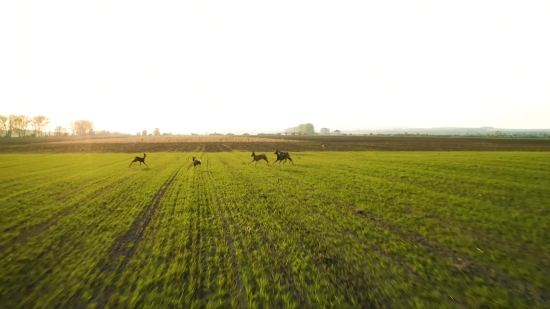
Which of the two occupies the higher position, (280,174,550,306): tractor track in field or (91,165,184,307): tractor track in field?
(91,165,184,307): tractor track in field

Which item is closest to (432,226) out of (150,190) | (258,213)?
(258,213)

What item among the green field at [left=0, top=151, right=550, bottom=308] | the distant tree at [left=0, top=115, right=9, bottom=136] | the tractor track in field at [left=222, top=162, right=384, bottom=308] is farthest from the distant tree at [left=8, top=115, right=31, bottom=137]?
the tractor track in field at [left=222, top=162, right=384, bottom=308]

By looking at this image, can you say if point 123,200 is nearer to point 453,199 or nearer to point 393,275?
point 393,275

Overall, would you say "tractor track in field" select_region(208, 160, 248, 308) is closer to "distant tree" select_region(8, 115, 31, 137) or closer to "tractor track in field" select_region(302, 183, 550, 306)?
"tractor track in field" select_region(302, 183, 550, 306)

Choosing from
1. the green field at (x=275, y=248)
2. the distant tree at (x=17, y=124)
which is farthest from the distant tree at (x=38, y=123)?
the green field at (x=275, y=248)

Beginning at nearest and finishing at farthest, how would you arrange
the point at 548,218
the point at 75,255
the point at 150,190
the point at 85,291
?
the point at 85,291, the point at 75,255, the point at 548,218, the point at 150,190

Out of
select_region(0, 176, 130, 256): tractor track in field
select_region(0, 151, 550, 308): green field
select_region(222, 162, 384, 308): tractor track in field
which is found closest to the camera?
select_region(222, 162, 384, 308): tractor track in field

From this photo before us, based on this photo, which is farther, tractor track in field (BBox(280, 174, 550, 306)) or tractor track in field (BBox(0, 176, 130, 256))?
tractor track in field (BBox(0, 176, 130, 256))
